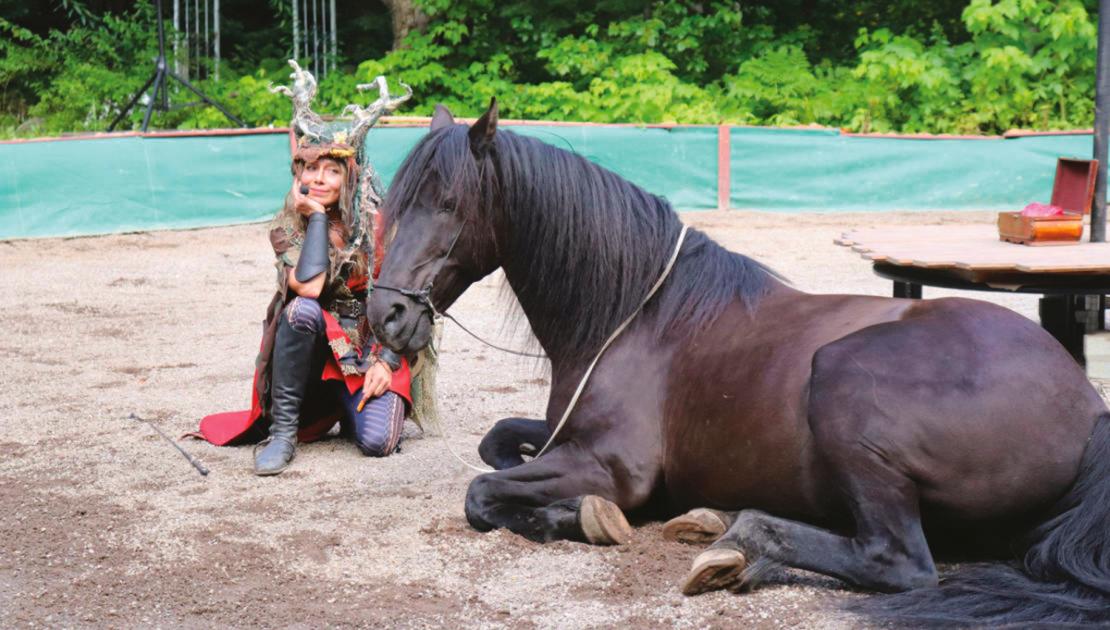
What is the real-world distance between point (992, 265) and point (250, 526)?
2683 mm

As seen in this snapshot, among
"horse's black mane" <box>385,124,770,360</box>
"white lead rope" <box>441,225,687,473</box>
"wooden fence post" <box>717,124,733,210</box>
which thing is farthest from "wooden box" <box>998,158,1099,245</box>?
"wooden fence post" <box>717,124,733,210</box>

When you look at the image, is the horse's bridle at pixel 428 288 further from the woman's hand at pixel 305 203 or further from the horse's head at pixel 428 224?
the woman's hand at pixel 305 203

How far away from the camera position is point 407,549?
3.66 m

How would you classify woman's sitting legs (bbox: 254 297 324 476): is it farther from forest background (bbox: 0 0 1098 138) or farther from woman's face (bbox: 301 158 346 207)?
forest background (bbox: 0 0 1098 138)

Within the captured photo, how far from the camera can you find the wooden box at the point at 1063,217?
4789 millimetres

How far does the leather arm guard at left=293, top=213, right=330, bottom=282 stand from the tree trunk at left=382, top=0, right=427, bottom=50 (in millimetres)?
12257

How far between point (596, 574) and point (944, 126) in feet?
40.0

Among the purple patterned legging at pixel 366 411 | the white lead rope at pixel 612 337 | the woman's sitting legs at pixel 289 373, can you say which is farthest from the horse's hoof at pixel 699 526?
the woman's sitting legs at pixel 289 373

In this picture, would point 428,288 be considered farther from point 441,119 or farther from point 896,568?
point 896,568

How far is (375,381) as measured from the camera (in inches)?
193

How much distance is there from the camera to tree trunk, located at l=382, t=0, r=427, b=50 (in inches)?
650

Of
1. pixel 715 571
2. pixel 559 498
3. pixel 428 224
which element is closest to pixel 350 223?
pixel 428 224

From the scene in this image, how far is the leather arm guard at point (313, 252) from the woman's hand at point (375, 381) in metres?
0.47

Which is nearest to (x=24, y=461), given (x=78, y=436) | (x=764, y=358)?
(x=78, y=436)
